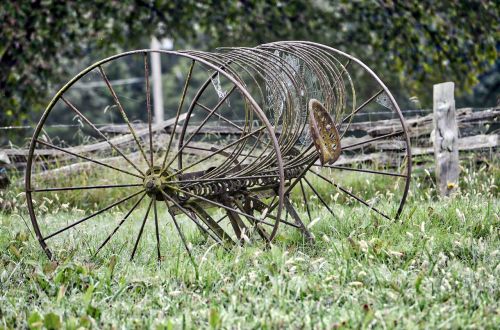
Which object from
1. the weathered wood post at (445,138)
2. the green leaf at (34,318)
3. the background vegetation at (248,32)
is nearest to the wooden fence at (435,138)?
the weathered wood post at (445,138)

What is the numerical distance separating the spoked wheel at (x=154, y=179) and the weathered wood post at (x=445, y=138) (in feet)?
5.18

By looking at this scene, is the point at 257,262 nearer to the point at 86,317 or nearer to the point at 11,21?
the point at 86,317

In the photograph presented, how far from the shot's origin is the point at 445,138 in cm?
634

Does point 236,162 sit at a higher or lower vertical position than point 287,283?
higher

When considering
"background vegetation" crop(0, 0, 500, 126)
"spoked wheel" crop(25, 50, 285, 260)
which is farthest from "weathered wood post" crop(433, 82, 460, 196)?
"background vegetation" crop(0, 0, 500, 126)

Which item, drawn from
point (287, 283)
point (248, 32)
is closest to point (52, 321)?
point (287, 283)

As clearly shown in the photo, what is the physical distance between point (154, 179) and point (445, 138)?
3252 mm

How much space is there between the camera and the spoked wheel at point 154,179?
4094mm

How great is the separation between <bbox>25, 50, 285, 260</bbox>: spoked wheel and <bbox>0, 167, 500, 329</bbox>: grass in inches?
7.3

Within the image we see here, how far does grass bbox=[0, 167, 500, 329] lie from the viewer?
3006 mm

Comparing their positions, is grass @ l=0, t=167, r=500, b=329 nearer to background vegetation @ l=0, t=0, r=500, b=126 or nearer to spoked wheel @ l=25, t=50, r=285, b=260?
spoked wheel @ l=25, t=50, r=285, b=260

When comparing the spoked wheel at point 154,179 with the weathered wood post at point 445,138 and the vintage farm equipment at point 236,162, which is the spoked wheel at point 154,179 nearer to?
the vintage farm equipment at point 236,162

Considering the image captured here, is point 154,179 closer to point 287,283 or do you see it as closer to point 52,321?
point 287,283

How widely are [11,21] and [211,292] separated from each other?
6.89m
